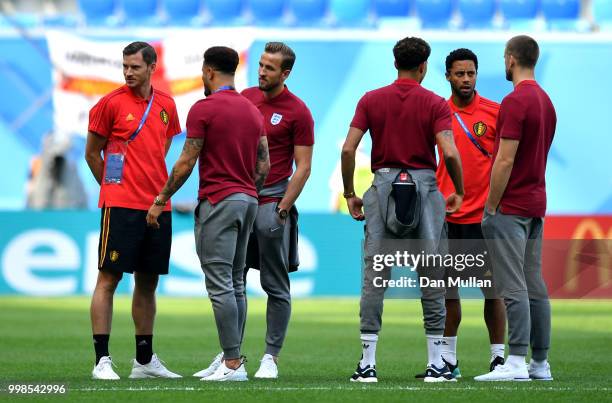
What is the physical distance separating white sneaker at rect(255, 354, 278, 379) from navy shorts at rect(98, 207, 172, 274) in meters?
0.94

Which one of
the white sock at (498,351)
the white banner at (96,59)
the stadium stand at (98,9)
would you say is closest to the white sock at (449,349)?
the white sock at (498,351)

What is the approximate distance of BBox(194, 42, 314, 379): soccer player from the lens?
337 inches

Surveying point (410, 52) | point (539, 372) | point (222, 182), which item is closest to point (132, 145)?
point (222, 182)

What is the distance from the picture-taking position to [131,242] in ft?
27.4

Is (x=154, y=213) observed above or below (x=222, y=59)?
below

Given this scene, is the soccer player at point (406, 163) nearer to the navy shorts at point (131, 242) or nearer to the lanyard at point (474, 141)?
the lanyard at point (474, 141)

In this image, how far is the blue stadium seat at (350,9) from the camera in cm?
2881

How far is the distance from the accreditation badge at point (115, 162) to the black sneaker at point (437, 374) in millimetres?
2391

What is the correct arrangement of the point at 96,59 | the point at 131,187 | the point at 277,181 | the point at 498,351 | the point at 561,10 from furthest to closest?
the point at 561,10
the point at 96,59
the point at 498,351
the point at 277,181
the point at 131,187

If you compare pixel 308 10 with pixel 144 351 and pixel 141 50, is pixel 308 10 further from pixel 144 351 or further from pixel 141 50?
pixel 144 351

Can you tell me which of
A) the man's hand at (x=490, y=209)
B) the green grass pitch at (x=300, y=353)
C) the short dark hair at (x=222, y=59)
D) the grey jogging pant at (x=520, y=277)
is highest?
the short dark hair at (x=222, y=59)

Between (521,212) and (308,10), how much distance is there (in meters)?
21.2

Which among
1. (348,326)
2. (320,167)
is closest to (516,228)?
(348,326)

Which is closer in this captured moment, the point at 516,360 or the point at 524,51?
the point at 516,360
